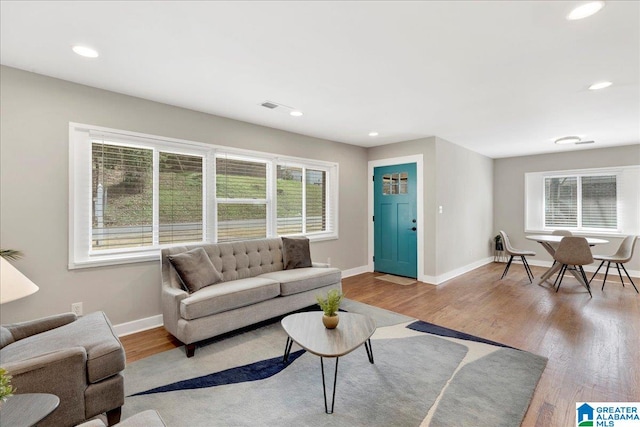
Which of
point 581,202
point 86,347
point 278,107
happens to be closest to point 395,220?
point 278,107

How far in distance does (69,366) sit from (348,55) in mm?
2666

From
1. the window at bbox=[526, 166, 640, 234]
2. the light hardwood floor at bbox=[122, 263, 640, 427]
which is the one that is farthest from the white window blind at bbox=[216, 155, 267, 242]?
the window at bbox=[526, 166, 640, 234]

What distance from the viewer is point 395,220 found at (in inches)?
217

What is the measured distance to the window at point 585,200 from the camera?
5641 mm

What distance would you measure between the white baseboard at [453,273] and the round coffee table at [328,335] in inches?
110

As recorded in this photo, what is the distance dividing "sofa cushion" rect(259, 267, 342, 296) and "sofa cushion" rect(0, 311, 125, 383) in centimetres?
170

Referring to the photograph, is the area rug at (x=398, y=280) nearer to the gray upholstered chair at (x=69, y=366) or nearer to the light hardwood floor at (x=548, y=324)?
the light hardwood floor at (x=548, y=324)

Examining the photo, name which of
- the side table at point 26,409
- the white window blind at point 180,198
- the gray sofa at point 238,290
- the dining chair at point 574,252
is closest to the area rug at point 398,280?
the gray sofa at point 238,290

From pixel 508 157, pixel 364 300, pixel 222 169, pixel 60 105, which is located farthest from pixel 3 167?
pixel 508 157

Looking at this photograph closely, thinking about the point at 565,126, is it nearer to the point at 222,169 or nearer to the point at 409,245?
the point at 409,245

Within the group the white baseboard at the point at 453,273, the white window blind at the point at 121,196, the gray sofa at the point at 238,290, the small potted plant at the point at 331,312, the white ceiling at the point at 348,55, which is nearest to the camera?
the white ceiling at the point at 348,55

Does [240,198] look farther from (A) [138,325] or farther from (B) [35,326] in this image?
(B) [35,326]

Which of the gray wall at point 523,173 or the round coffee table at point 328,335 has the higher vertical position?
the gray wall at point 523,173

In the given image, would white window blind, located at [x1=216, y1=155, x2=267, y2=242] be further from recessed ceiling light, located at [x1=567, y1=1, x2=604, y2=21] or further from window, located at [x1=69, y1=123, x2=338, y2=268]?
recessed ceiling light, located at [x1=567, y1=1, x2=604, y2=21]
